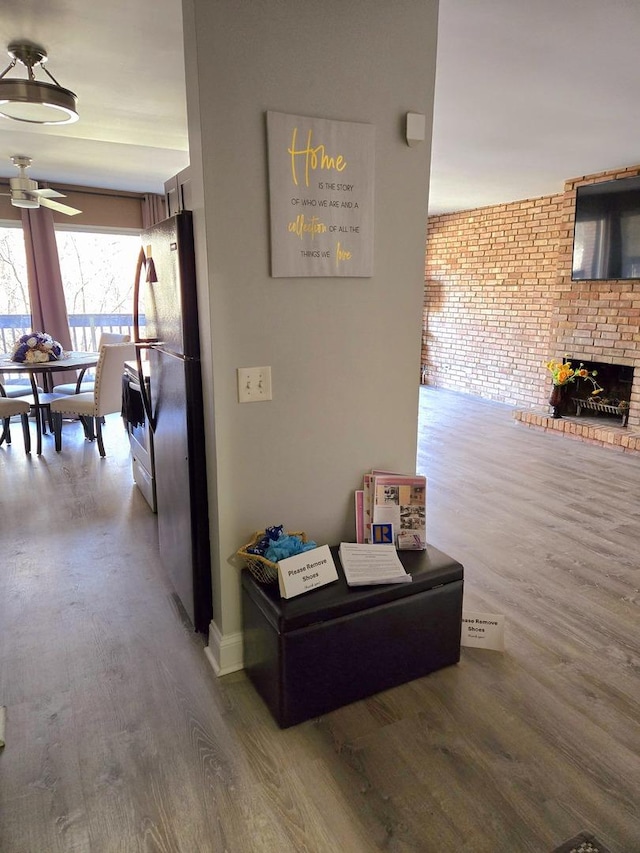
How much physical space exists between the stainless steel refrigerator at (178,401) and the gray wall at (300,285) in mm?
94

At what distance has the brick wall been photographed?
206 inches

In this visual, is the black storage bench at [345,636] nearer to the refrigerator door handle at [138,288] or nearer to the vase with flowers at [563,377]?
the refrigerator door handle at [138,288]

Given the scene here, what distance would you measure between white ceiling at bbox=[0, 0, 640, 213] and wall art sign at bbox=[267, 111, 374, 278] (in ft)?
3.13

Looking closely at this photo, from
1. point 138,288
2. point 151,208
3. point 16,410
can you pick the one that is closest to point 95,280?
point 151,208

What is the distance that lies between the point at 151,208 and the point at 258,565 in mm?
5882

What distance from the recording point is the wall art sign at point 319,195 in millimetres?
1736

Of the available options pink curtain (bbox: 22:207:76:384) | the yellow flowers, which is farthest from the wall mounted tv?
pink curtain (bbox: 22:207:76:384)

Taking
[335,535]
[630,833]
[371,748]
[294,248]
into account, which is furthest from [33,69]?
[630,833]

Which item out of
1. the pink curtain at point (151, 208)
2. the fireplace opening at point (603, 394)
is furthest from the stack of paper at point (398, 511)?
the pink curtain at point (151, 208)

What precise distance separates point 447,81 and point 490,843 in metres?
3.36

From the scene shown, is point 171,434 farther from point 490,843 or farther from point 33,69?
point 33,69

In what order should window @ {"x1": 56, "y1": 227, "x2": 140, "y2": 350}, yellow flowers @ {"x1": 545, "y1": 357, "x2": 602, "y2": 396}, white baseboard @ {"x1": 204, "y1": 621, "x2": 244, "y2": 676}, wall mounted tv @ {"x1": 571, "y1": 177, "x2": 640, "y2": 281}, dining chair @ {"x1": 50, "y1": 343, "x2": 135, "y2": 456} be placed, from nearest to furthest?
1. white baseboard @ {"x1": 204, "y1": 621, "x2": 244, "y2": 676}
2. dining chair @ {"x1": 50, "y1": 343, "x2": 135, "y2": 456}
3. wall mounted tv @ {"x1": 571, "y1": 177, "x2": 640, "y2": 281}
4. yellow flowers @ {"x1": 545, "y1": 357, "x2": 602, "y2": 396}
5. window @ {"x1": 56, "y1": 227, "x2": 140, "y2": 350}

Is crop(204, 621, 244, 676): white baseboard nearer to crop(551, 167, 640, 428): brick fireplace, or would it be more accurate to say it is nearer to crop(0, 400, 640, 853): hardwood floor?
crop(0, 400, 640, 853): hardwood floor

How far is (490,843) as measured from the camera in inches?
54.3
